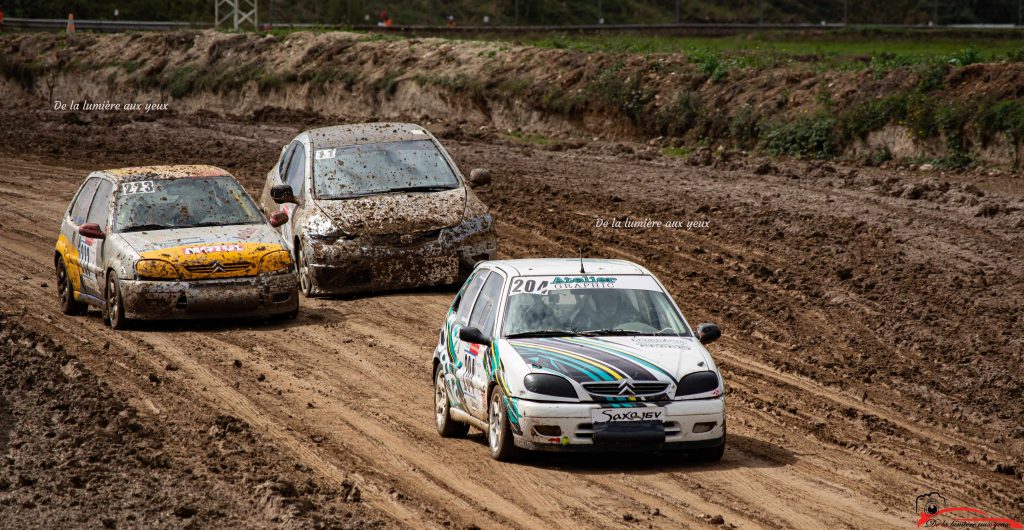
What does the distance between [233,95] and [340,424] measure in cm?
3601

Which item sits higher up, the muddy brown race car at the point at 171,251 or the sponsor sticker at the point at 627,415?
the sponsor sticker at the point at 627,415

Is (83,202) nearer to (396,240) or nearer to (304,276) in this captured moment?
(304,276)

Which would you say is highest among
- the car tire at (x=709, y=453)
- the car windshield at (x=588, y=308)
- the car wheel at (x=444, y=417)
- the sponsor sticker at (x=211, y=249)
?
the car windshield at (x=588, y=308)

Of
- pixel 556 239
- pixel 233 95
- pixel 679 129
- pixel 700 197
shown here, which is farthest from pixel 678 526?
pixel 233 95

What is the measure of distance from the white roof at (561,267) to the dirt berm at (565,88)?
14.6m

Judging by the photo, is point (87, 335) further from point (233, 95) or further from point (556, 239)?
point (233, 95)

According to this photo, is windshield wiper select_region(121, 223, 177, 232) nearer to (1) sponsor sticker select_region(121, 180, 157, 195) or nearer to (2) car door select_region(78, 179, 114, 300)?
(2) car door select_region(78, 179, 114, 300)

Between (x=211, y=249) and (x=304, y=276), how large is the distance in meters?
2.00

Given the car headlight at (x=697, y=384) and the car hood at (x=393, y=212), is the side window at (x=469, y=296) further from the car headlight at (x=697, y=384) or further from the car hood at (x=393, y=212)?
the car hood at (x=393, y=212)

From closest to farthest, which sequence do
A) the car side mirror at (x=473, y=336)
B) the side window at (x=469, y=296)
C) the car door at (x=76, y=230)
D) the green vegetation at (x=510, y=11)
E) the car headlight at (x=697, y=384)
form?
the car headlight at (x=697, y=384), the car side mirror at (x=473, y=336), the side window at (x=469, y=296), the car door at (x=76, y=230), the green vegetation at (x=510, y=11)

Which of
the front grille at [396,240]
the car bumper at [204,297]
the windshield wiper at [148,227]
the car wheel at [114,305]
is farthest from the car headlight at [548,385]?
the windshield wiper at [148,227]

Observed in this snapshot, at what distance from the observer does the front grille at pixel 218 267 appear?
1527 centimetres

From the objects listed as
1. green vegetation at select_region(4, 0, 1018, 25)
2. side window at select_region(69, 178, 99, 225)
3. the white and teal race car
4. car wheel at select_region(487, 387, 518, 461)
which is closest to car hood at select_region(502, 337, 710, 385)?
the white and teal race car

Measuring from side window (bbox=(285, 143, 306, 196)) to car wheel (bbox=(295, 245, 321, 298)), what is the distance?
796 millimetres
